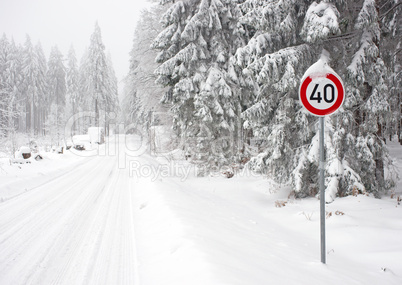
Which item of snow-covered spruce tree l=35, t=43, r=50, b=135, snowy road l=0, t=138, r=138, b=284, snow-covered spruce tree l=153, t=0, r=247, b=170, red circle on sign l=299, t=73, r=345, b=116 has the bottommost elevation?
snowy road l=0, t=138, r=138, b=284

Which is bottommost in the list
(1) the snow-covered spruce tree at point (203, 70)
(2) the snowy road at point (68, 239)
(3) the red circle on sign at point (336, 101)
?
(2) the snowy road at point (68, 239)

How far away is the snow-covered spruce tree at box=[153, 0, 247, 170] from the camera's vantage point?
12.7m

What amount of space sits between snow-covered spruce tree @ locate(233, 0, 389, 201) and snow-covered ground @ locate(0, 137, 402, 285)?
98 centimetres

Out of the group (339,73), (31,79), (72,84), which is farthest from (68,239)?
(72,84)

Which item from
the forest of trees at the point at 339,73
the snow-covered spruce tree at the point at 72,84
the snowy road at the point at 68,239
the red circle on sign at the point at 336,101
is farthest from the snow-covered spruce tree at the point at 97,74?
the red circle on sign at the point at 336,101

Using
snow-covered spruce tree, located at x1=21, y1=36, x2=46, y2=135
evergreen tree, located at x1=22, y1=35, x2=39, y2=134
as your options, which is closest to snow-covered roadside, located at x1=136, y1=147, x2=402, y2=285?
snow-covered spruce tree, located at x1=21, y1=36, x2=46, y2=135

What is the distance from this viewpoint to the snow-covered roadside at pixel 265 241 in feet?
11.2

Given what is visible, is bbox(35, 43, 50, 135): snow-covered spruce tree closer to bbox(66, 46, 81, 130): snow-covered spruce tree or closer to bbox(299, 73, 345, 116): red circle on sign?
bbox(66, 46, 81, 130): snow-covered spruce tree

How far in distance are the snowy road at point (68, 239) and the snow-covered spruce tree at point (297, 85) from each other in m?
5.25

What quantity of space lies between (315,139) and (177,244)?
5.53 meters

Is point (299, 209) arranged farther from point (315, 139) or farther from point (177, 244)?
point (177, 244)

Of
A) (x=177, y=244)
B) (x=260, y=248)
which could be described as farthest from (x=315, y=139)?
(x=177, y=244)

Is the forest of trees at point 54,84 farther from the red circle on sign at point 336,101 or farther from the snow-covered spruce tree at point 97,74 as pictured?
the red circle on sign at point 336,101

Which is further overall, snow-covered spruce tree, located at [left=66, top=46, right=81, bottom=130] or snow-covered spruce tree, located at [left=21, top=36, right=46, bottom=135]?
snow-covered spruce tree, located at [left=66, top=46, right=81, bottom=130]
